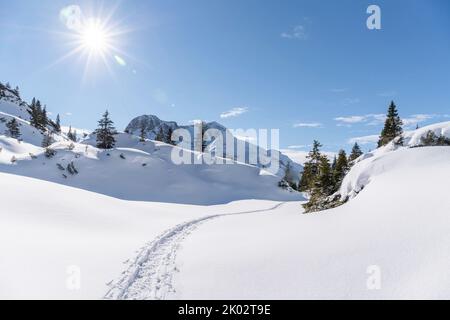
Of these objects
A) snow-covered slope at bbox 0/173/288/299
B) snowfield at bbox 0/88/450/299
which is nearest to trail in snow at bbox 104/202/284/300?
snowfield at bbox 0/88/450/299

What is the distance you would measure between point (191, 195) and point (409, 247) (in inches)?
1572

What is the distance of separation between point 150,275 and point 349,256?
265 inches

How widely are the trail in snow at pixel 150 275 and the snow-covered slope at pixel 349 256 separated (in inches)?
15.8

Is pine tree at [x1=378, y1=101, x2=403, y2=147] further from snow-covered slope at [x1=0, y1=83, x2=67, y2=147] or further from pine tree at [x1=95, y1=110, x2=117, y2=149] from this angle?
snow-covered slope at [x1=0, y1=83, x2=67, y2=147]

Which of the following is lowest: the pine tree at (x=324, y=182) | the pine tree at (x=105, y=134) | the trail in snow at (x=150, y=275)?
the trail in snow at (x=150, y=275)

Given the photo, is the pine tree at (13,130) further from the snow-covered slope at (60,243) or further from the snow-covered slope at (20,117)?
the snow-covered slope at (60,243)

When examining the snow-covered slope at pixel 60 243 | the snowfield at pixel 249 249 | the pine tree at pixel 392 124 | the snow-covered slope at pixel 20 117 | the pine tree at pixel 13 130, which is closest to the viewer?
the snowfield at pixel 249 249

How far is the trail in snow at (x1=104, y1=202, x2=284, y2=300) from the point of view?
797 cm

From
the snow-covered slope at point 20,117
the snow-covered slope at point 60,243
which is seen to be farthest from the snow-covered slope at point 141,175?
the snow-covered slope at point 20,117

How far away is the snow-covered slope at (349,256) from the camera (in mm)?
7059

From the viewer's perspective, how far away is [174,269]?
10.0 metres

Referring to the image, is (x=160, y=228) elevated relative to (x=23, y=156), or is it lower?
lower
